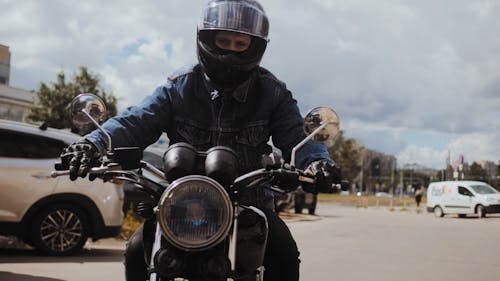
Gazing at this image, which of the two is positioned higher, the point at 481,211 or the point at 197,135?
the point at 481,211

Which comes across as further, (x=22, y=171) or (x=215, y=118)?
(x=22, y=171)

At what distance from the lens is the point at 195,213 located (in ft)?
7.67

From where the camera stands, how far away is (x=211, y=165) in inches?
97.6

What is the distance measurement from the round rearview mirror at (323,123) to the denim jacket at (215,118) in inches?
7.8

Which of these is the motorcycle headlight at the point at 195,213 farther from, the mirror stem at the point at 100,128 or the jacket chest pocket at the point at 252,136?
the jacket chest pocket at the point at 252,136

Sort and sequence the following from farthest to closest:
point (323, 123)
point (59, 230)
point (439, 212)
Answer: point (439, 212) < point (59, 230) < point (323, 123)

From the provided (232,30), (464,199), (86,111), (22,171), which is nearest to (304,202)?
(464,199)

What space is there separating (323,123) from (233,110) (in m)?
0.56

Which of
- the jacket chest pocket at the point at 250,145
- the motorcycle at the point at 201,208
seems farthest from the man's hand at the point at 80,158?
the jacket chest pocket at the point at 250,145

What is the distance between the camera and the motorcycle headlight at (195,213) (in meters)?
2.32

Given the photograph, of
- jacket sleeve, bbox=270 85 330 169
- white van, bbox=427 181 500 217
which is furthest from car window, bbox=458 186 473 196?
jacket sleeve, bbox=270 85 330 169

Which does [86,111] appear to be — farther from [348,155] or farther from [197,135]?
[348,155]

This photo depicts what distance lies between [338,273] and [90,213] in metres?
3.56

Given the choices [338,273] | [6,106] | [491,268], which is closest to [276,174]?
[338,273]
